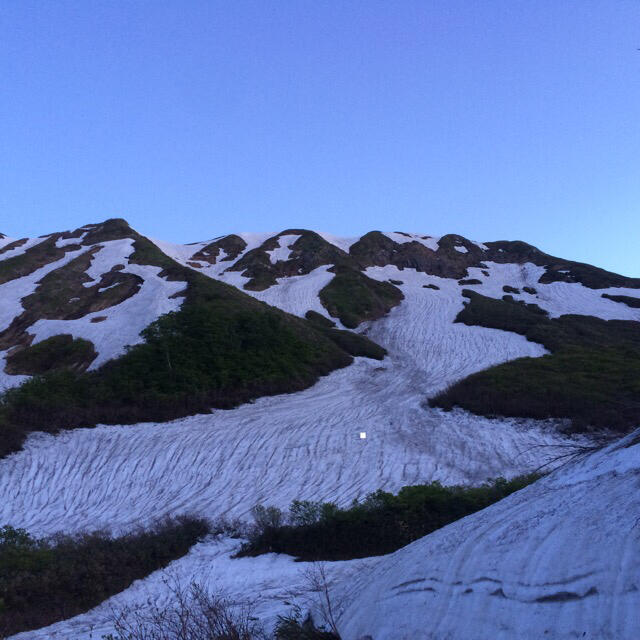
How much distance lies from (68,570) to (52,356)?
25356 mm

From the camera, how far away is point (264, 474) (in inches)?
805

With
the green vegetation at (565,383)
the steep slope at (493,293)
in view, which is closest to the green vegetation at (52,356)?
the steep slope at (493,293)

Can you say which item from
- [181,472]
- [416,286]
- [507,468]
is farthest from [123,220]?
[507,468]

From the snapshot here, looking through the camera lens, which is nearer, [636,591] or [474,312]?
[636,591]

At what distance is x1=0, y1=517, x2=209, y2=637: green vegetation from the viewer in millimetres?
10438

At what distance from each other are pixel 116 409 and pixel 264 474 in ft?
32.5

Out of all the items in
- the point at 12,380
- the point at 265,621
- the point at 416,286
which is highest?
the point at 416,286

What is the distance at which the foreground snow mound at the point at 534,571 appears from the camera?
12.8 ft

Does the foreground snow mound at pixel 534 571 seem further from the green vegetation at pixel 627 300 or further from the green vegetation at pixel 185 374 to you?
the green vegetation at pixel 627 300

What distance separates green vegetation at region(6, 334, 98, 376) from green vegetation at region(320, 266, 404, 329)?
2289 centimetres

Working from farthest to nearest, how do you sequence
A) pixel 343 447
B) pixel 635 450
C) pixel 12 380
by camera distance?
1. pixel 12 380
2. pixel 343 447
3. pixel 635 450

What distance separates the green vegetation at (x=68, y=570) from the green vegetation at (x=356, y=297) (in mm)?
36643

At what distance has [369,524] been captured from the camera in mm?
13156

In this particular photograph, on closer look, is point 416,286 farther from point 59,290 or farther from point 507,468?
point 507,468
